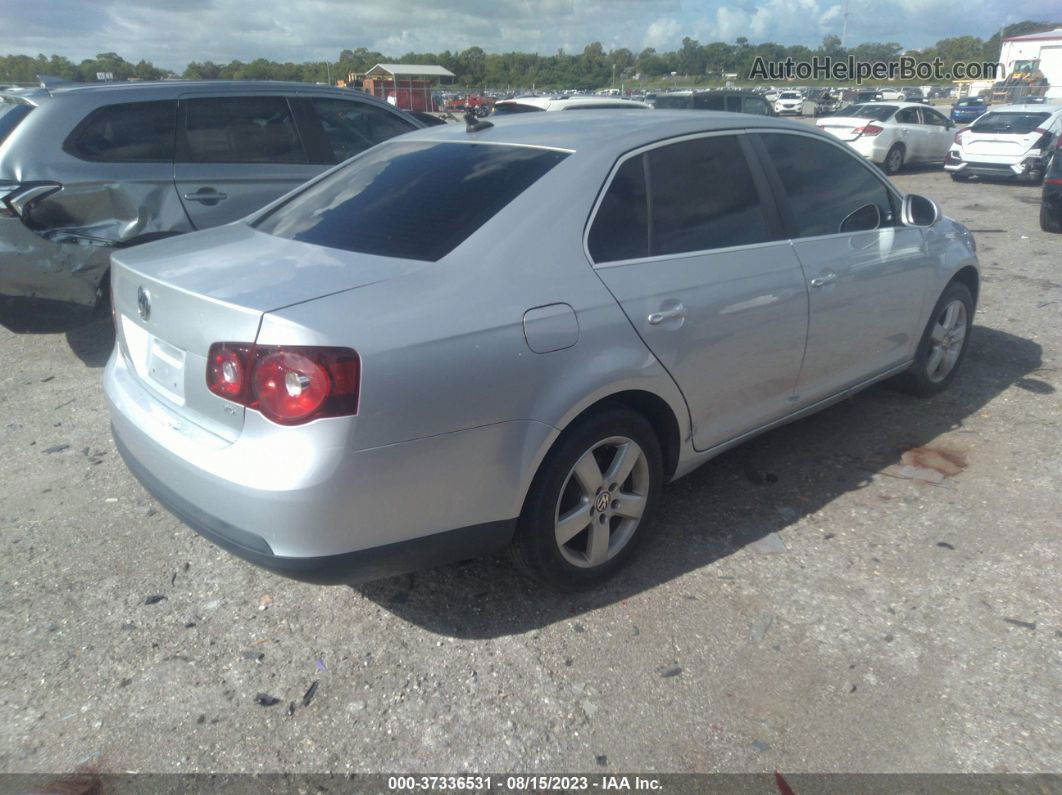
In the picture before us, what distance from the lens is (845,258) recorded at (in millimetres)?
3936

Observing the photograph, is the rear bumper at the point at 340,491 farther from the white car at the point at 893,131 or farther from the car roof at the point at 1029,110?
the car roof at the point at 1029,110

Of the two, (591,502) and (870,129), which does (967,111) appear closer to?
(870,129)

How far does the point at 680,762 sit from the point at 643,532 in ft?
3.49

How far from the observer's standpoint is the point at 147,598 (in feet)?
10.4

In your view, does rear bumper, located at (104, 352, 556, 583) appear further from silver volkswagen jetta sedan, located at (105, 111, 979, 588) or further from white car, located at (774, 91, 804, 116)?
white car, located at (774, 91, 804, 116)

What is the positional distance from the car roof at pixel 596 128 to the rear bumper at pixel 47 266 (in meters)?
2.69

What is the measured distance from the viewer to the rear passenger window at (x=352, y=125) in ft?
20.9

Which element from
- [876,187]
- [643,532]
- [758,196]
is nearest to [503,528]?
[643,532]

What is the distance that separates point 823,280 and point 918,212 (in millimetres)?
1129

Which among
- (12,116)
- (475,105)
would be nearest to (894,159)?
(475,105)

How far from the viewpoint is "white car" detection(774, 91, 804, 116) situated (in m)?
39.2

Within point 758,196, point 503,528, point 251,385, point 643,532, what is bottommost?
point 643,532

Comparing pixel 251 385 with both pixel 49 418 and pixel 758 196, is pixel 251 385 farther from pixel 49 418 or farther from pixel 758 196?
pixel 49 418

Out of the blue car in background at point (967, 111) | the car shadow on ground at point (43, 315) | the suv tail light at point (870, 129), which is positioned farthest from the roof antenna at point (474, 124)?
the blue car in background at point (967, 111)
